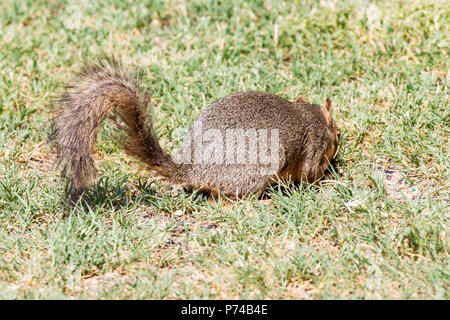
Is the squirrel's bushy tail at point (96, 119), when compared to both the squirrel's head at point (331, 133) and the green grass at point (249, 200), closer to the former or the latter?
the green grass at point (249, 200)

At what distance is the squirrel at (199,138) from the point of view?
136 inches

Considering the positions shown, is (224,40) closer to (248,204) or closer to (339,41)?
(339,41)

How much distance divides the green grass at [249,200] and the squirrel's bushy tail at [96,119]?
307mm

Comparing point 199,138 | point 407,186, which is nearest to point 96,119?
point 199,138

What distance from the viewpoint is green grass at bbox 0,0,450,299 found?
3119mm

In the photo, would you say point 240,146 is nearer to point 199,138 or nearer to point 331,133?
point 199,138

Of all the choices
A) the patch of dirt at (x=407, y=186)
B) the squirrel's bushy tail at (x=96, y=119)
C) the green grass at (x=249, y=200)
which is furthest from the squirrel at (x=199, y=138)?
the patch of dirt at (x=407, y=186)

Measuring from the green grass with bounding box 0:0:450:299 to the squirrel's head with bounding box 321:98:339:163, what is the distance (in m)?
0.09

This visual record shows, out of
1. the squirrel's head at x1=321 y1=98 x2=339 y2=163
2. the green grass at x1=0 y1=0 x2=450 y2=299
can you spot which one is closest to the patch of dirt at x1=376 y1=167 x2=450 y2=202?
the green grass at x1=0 y1=0 x2=450 y2=299

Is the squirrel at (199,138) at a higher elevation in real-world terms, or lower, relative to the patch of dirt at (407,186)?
higher

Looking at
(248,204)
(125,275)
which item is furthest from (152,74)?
(125,275)

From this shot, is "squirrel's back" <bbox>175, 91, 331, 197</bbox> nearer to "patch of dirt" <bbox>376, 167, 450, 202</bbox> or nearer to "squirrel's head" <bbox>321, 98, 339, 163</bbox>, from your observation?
"squirrel's head" <bbox>321, 98, 339, 163</bbox>
